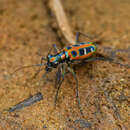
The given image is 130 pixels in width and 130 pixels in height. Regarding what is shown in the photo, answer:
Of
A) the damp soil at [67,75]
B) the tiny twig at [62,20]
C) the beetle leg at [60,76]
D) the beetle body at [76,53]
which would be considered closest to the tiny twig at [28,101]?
the damp soil at [67,75]

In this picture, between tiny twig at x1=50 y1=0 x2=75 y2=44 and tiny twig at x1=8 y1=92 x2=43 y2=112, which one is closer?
tiny twig at x1=8 y1=92 x2=43 y2=112

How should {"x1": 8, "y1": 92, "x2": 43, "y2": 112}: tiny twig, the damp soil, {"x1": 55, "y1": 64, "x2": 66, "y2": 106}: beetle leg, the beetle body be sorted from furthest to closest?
the beetle body → {"x1": 55, "y1": 64, "x2": 66, "y2": 106}: beetle leg → {"x1": 8, "y1": 92, "x2": 43, "y2": 112}: tiny twig → the damp soil

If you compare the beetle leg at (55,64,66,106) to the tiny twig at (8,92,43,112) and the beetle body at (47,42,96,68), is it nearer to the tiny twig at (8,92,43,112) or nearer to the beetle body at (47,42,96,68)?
the beetle body at (47,42,96,68)

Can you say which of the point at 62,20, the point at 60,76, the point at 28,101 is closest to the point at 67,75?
the point at 60,76

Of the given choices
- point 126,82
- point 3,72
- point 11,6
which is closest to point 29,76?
point 3,72

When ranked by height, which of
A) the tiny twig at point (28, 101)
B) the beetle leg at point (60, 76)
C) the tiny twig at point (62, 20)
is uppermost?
the tiny twig at point (62, 20)

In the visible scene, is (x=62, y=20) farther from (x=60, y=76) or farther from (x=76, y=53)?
(x=60, y=76)

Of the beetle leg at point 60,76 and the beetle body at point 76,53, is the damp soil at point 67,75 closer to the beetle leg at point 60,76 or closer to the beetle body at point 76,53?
the beetle leg at point 60,76

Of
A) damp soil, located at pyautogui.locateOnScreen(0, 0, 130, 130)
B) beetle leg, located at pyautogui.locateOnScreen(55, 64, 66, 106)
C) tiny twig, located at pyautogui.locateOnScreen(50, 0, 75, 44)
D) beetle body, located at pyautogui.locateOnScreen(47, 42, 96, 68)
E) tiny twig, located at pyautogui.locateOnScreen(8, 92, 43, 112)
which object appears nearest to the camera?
damp soil, located at pyautogui.locateOnScreen(0, 0, 130, 130)

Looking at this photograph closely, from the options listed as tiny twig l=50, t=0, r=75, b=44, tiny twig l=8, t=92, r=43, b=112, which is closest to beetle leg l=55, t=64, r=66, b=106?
tiny twig l=8, t=92, r=43, b=112
